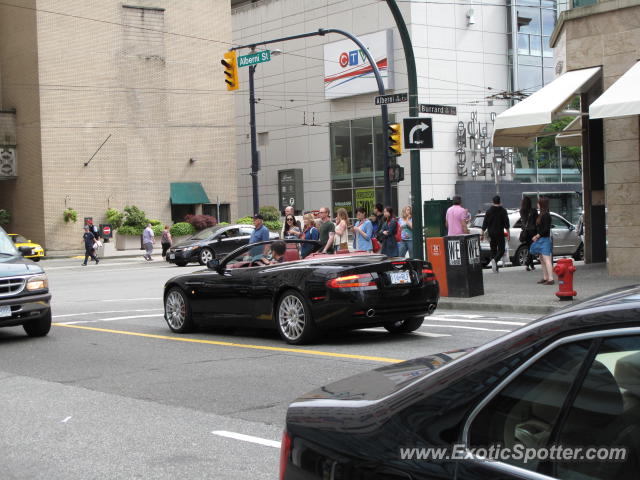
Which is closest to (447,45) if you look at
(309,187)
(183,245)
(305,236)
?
(309,187)

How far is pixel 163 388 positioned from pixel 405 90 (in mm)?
44100

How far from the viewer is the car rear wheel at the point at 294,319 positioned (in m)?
10.4

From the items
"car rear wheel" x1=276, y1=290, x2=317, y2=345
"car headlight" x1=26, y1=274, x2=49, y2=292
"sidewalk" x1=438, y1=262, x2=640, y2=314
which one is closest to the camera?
"car rear wheel" x1=276, y1=290, x2=317, y2=345

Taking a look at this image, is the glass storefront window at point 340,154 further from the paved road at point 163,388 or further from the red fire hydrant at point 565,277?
the red fire hydrant at point 565,277

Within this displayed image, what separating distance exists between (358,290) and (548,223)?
22.7 feet

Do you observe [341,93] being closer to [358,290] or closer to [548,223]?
[548,223]

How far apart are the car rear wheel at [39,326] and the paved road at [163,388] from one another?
24 cm

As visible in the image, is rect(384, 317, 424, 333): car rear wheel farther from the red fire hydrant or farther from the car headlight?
the car headlight

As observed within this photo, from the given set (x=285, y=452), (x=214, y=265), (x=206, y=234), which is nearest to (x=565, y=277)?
(x=214, y=265)

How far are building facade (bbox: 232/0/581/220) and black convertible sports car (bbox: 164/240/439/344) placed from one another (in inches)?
1528

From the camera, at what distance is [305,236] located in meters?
19.3

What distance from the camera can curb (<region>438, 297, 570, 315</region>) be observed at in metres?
13.4

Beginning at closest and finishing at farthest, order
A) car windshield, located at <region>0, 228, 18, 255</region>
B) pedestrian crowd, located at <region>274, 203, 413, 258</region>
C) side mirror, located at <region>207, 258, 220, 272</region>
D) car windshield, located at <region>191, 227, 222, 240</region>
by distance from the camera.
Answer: side mirror, located at <region>207, 258, 220, 272</region>
car windshield, located at <region>0, 228, 18, 255</region>
pedestrian crowd, located at <region>274, 203, 413, 258</region>
car windshield, located at <region>191, 227, 222, 240</region>

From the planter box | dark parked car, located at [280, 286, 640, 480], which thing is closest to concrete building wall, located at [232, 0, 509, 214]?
the planter box
